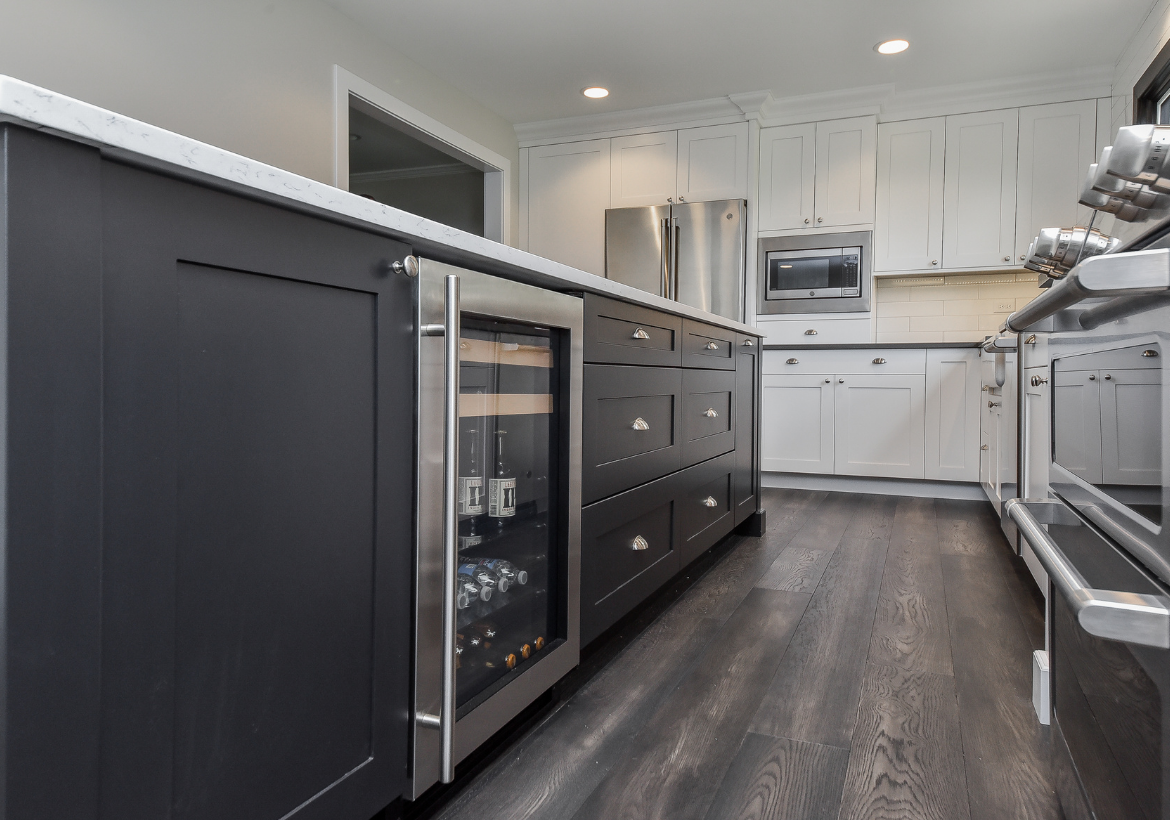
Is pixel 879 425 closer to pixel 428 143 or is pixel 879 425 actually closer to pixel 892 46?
pixel 892 46

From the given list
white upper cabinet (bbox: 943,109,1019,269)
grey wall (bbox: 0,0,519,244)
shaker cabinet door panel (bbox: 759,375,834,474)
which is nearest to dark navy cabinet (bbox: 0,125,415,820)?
grey wall (bbox: 0,0,519,244)

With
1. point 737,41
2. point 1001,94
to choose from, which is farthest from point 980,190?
point 737,41

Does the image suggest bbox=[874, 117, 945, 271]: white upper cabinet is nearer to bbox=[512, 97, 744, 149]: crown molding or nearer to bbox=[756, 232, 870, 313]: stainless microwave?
bbox=[756, 232, 870, 313]: stainless microwave

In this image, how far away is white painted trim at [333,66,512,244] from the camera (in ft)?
12.3

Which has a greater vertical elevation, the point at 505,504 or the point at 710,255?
the point at 710,255

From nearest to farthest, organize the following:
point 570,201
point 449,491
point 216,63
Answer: point 449,491, point 216,63, point 570,201

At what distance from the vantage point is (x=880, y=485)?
423 cm

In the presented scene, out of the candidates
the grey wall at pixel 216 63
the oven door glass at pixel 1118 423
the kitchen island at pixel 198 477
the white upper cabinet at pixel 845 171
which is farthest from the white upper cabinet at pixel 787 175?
the kitchen island at pixel 198 477

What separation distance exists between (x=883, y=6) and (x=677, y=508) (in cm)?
281

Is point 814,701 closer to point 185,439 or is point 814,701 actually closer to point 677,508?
point 677,508

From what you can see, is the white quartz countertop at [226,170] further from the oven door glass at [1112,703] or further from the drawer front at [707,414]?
the drawer front at [707,414]

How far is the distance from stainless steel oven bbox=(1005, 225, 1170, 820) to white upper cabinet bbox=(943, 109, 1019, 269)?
3.70m

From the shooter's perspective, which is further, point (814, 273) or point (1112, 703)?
point (814, 273)

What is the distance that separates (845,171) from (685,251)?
1076 millimetres
